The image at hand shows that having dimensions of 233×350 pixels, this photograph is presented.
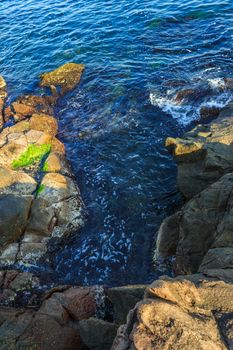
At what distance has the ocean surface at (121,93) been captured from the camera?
A: 16.6 m

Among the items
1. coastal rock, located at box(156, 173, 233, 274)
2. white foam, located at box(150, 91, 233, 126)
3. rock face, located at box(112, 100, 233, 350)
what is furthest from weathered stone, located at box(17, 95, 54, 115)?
coastal rock, located at box(156, 173, 233, 274)

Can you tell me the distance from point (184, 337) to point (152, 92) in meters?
19.8

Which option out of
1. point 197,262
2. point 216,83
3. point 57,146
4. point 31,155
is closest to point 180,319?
point 197,262

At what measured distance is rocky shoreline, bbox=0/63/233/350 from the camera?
23.8 feet

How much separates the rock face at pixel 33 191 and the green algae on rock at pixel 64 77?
14.3 feet

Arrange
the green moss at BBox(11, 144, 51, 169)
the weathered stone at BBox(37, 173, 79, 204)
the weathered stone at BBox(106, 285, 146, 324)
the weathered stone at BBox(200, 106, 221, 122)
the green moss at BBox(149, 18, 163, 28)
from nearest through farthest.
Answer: the weathered stone at BBox(106, 285, 146, 324), the weathered stone at BBox(37, 173, 79, 204), the green moss at BBox(11, 144, 51, 169), the weathered stone at BBox(200, 106, 221, 122), the green moss at BBox(149, 18, 163, 28)

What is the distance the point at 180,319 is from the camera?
7098mm

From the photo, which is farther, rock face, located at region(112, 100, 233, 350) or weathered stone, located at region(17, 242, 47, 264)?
weathered stone, located at region(17, 242, 47, 264)

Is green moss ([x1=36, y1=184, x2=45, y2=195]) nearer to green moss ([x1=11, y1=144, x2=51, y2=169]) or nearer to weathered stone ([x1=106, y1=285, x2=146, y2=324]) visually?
green moss ([x1=11, y1=144, x2=51, y2=169])

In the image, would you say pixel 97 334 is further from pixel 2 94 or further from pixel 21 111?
pixel 2 94

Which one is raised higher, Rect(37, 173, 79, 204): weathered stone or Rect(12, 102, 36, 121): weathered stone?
Rect(12, 102, 36, 121): weathered stone

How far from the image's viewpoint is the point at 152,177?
19.2m

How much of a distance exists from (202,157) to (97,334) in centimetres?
875

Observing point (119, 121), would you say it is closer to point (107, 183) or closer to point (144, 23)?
point (107, 183)
